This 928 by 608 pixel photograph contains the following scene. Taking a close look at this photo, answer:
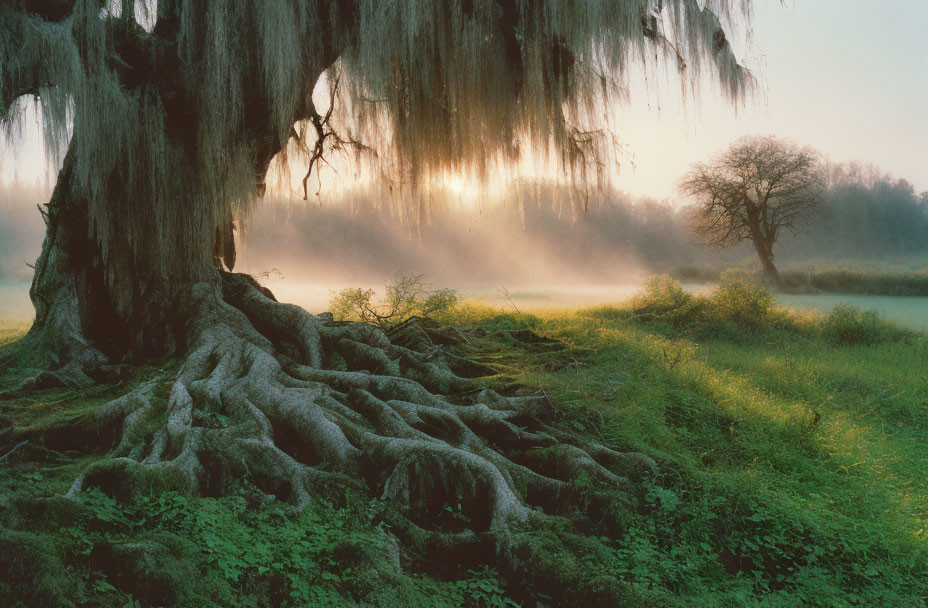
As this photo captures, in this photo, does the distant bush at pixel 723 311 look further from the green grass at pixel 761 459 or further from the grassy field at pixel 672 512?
the grassy field at pixel 672 512

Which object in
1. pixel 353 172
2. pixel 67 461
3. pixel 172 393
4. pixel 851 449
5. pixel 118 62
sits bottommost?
pixel 851 449

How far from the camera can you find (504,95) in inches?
243

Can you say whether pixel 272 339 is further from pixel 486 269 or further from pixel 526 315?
pixel 486 269

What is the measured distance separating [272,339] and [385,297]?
401cm

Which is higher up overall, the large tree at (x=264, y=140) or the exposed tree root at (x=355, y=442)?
the large tree at (x=264, y=140)

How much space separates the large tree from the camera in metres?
5.00

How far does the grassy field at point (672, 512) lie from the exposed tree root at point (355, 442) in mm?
251

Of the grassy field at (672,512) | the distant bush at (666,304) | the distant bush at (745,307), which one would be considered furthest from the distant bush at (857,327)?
the grassy field at (672,512)

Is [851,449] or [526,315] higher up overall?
[526,315]

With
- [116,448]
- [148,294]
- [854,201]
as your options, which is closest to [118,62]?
[148,294]

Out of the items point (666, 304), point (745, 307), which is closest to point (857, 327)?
point (745, 307)

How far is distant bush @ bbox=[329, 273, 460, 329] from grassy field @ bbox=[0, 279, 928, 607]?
8.23 feet

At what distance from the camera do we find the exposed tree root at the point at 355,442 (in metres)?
3.70

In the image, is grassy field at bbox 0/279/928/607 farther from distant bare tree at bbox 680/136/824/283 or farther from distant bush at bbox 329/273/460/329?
distant bare tree at bbox 680/136/824/283
